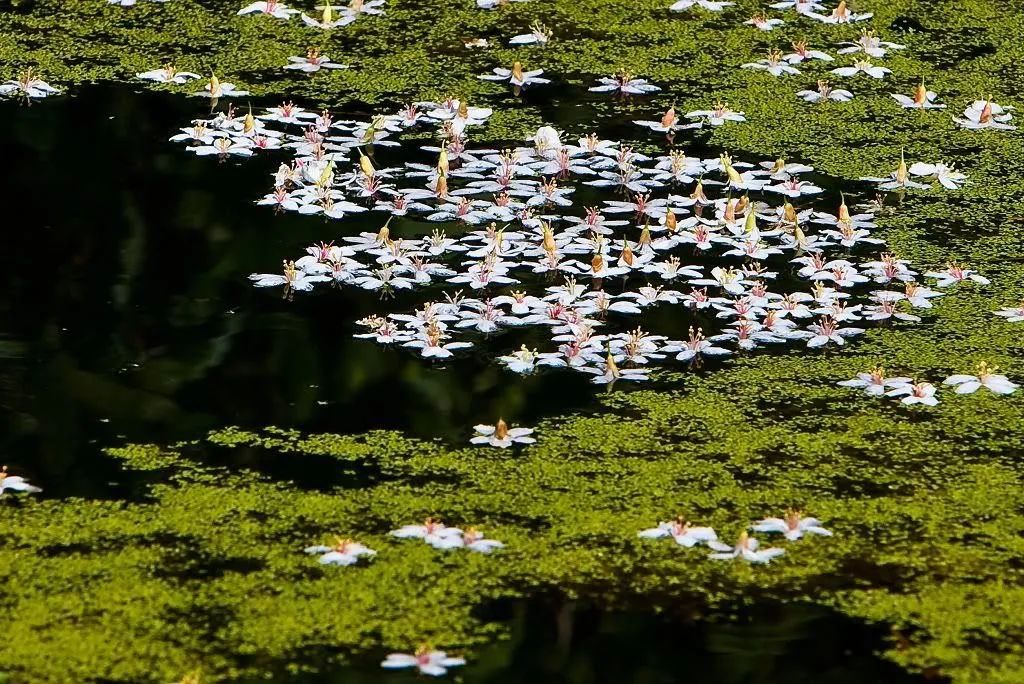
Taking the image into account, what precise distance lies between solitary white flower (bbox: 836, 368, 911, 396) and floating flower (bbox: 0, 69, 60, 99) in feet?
10.1

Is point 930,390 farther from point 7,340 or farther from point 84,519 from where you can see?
point 7,340

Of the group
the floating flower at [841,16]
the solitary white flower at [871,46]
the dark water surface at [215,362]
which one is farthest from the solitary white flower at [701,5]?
the dark water surface at [215,362]

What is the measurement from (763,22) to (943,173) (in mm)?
1560

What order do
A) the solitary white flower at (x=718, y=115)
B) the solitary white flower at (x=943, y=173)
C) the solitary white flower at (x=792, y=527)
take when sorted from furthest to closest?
the solitary white flower at (x=718, y=115)
the solitary white flower at (x=943, y=173)
the solitary white flower at (x=792, y=527)

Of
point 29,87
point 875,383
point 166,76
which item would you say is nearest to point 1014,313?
point 875,383

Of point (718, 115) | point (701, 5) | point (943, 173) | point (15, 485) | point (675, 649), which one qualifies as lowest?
point (675, 649)

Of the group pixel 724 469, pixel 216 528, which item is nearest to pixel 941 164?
pixel 724 469

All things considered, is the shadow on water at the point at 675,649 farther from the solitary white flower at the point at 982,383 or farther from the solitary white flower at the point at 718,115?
the solitary white flower at the point at 718,115

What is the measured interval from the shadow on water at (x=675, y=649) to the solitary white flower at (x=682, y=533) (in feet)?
0.74

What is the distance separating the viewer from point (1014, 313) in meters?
Result: 4.45

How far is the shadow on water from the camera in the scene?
3.00 meters

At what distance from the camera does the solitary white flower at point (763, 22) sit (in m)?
6.66

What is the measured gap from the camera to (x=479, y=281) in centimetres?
455

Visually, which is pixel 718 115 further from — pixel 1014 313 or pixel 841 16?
pixel 1014 313
